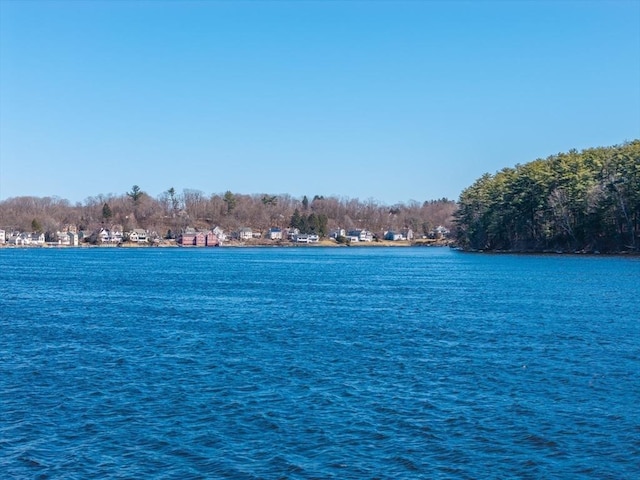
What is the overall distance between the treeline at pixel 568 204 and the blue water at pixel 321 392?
207 feet

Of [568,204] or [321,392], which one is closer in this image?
[321,392]

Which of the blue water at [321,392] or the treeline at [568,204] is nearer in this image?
the blue water at [321,392]

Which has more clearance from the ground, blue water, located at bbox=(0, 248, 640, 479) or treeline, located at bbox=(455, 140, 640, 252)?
treeline, located at bbox=(455, 140, 640, 252)

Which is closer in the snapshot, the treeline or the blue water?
the blue water

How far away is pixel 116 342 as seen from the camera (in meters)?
29.0

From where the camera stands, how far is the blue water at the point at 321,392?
14.5 meters

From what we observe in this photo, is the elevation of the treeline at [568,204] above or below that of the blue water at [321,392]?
above

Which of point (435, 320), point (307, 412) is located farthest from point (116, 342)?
point (435, 320)

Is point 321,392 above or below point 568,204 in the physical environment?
below

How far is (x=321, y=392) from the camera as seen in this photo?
2006 cm

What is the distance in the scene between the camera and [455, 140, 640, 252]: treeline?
326ft

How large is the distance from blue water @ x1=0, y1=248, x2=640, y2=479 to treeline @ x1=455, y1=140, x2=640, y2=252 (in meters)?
63.2

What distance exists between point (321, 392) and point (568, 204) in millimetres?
96655

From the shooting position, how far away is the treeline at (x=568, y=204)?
99.4 meters
